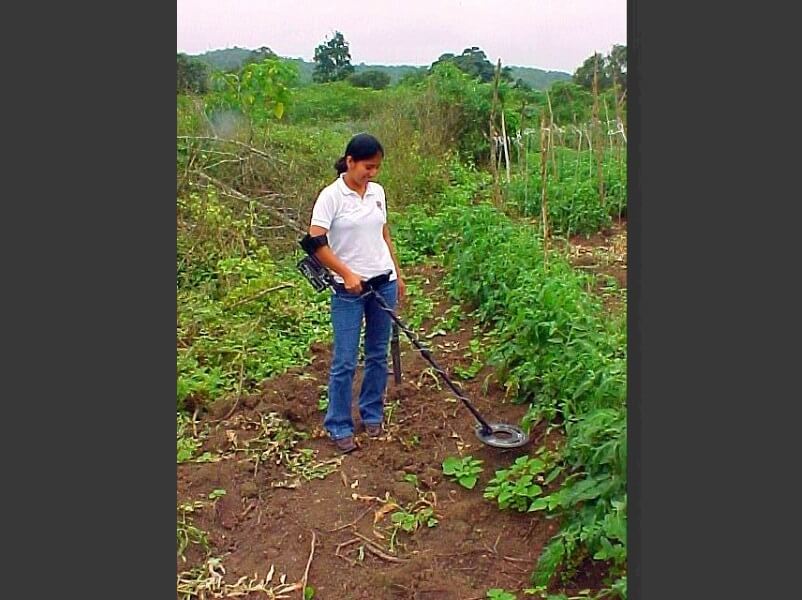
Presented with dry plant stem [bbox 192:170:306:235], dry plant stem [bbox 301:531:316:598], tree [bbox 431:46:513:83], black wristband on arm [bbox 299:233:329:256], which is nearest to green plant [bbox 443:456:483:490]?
dry plant stem [bbox 301:531:316:598]

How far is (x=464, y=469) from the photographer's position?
3273 millimetres

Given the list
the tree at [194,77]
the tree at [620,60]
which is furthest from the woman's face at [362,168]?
the tree at [194,77]

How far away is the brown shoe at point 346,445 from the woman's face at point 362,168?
1050mm

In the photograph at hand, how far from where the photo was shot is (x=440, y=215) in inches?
270

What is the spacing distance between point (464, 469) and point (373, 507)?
0.39 m

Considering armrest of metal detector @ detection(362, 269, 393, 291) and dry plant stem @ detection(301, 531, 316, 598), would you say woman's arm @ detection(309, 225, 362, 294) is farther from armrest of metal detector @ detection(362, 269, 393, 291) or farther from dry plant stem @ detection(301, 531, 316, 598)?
dry plant stem @ detection(301, 531, 316, 598)

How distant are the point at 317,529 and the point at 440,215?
4.19m

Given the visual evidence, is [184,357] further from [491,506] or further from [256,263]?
[491,506]

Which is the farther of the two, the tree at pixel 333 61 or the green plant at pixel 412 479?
the tree at pixel 333 61

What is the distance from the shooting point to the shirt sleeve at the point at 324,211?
10.5 feet

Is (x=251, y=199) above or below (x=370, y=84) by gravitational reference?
below

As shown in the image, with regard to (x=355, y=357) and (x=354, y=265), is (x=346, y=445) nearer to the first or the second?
(x=355, y=357)

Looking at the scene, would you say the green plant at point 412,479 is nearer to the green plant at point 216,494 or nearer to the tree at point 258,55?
the green plant at point 216,494

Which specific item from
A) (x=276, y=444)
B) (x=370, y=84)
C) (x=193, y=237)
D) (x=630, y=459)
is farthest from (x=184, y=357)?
(x=370, y=84)
